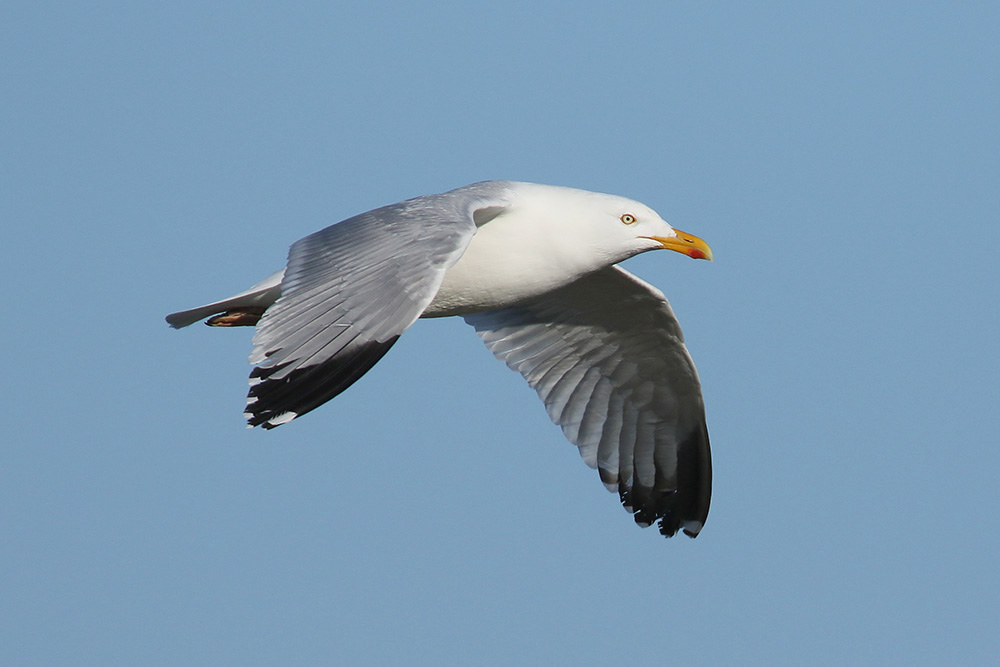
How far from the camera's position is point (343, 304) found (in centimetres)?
665

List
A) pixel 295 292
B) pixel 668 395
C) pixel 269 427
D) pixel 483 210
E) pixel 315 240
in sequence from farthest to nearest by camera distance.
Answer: pixel 668 395 < pixel 483 210 < pixel 315 240 < pixel 295 292 < pixel 269 427

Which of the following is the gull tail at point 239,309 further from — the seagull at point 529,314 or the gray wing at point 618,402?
the gray wing at point 618,402

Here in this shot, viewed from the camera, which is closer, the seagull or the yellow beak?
the seagull

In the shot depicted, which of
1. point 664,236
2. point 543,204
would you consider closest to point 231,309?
point 543,204

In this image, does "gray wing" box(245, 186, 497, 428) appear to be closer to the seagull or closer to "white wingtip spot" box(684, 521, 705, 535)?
the seagull

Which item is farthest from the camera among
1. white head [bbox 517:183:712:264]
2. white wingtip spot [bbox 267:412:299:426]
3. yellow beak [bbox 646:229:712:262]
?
yellow beak [bbox 646:229:712:262]

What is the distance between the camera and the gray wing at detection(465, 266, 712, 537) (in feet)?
32.5

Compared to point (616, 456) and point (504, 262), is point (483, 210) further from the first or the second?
point (616, 456)

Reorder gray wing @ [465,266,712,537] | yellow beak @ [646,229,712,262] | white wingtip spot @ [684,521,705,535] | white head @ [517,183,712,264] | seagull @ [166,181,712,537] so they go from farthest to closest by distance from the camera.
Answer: white wingtip spot @ [684,521,705,535], gray wing @ [465,266,712,537], yellow beak @ [646,229,712,262], white head @ [517,183,712,264], seagull @ [166,181,712,537]

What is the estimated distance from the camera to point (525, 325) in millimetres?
10039

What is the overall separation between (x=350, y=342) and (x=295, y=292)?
50 centimetres

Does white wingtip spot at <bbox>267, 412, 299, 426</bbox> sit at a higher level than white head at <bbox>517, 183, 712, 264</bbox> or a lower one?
lower

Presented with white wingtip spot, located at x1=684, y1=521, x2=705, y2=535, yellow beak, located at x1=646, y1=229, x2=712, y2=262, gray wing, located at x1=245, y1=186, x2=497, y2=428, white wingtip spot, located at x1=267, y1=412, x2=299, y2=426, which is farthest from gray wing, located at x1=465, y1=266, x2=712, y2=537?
white wingtip spot, located at x1=267, y1=412, x2=299, y2=426

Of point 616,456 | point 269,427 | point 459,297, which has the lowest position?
point 616,456
